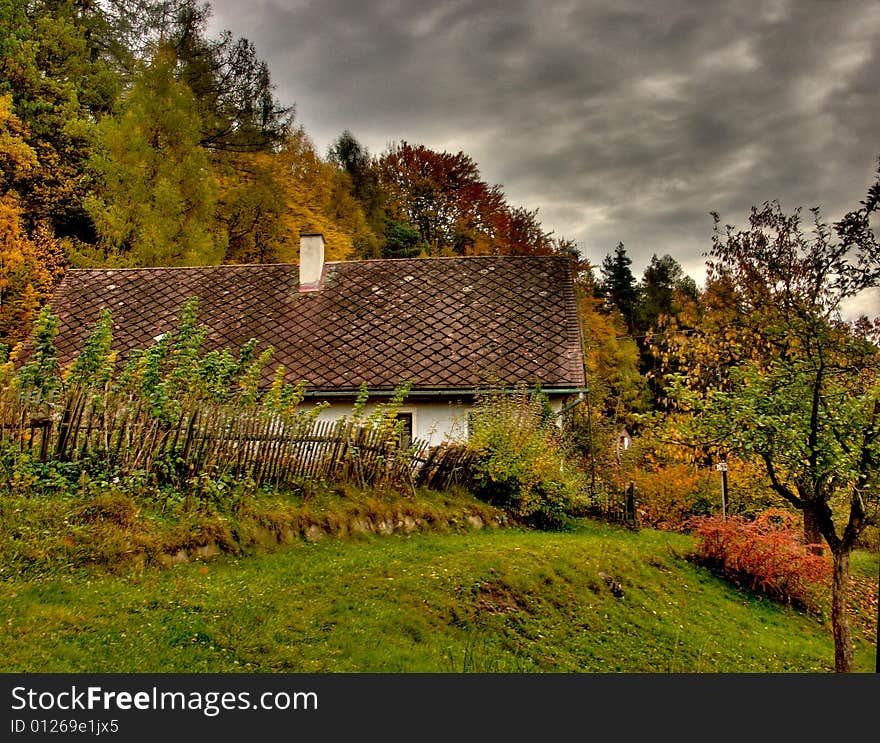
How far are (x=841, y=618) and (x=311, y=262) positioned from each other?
14965 millimetres

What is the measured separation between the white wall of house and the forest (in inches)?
99.9

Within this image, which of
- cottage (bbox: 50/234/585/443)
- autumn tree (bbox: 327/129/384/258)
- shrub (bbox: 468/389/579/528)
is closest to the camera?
shrub (bbox: 468/389/579/528)

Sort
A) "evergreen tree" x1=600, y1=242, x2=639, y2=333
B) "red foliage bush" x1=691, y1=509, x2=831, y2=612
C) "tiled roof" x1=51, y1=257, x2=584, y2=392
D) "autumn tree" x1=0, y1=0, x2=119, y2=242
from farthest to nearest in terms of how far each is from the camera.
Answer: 1. "evergreen tree" x1=600, y1=242, x2=639, y2=333
2. "autumn tree" x1=0, y1=0, x2=119, y2=242
3. "tiled roof" x1=51, y1=257, x2=584, y2=392
4. "red foliage bush" x1=691, y1=509, x2=831, y2=612

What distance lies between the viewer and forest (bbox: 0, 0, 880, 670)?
6.53 metres

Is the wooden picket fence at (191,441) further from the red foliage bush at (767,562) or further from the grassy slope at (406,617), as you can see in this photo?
the red foliage bush at (767,562)

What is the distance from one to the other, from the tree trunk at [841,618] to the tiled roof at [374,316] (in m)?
7.43

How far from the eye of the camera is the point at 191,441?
8.30m

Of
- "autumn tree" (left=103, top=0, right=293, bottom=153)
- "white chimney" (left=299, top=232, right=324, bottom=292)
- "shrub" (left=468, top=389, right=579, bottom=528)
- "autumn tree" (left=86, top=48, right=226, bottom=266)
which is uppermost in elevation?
"autumn tree" (left=103, top=0, right=293, bottom=153)

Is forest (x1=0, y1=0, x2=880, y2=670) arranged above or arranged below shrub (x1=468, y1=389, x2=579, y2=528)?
above

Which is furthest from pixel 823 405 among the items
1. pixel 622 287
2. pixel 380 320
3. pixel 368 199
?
pixel 622 287

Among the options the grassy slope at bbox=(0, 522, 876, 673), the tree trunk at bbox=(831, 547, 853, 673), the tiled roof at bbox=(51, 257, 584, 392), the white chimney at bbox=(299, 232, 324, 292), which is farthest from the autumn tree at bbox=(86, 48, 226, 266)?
the tree trunk at bbox=(831, 547, 853, 673)

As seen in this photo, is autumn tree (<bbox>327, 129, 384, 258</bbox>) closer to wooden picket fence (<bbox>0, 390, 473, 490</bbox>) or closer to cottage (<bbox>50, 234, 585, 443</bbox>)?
cottage (<bbox>50, 234, 585, 443</bbox>)

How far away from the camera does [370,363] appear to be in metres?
14.9

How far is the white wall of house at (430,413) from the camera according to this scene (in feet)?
46.2
